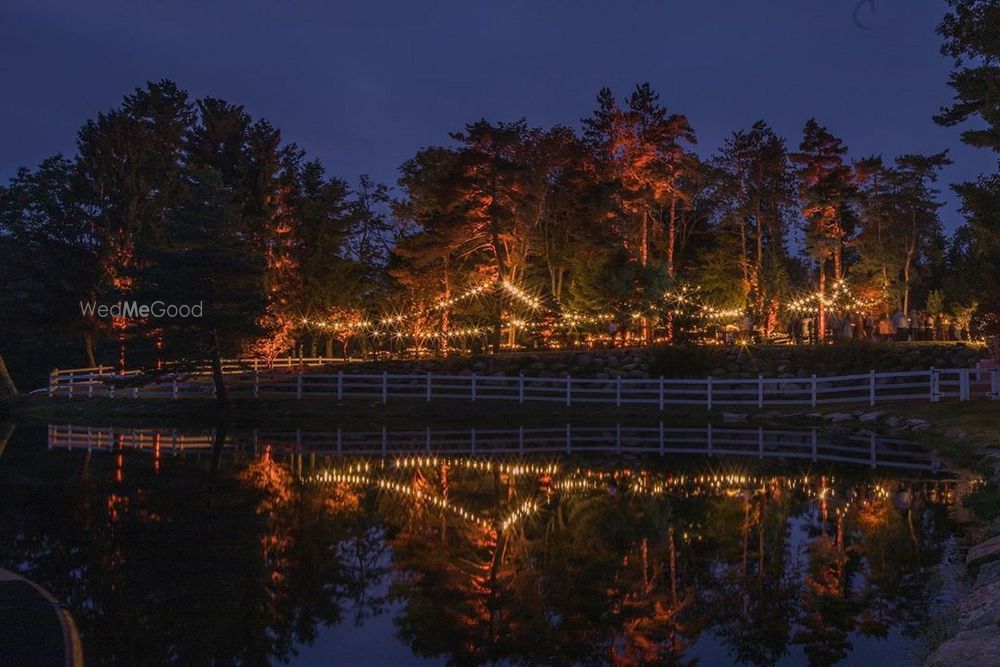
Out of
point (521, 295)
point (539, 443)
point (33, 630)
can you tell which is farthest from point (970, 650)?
point (521, 295)

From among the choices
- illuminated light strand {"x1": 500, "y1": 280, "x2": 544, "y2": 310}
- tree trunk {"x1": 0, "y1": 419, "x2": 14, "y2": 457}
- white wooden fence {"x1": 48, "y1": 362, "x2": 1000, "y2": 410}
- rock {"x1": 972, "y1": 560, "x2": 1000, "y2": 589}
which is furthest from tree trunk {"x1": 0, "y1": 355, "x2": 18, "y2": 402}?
rock {"x1": 972, "y1": 560, "x2": 1000, "y2": 589}

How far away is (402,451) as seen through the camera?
802 inches

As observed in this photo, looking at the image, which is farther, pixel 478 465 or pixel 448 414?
pixel 448 414

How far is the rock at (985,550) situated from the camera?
351 inches

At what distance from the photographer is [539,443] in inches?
870

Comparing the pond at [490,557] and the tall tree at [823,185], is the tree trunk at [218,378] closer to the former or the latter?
the pond at [490,557]

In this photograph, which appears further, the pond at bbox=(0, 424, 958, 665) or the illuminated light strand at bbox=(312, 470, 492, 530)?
the illuminated light strand at bbox=(312, 470, 492, 530)

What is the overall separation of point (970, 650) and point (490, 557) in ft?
16.8

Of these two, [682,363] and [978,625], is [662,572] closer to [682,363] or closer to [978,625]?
[978,625]

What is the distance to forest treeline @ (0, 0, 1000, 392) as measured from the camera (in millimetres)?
41844

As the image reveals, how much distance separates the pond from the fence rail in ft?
4.54

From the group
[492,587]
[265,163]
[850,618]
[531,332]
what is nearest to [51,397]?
[265,163]

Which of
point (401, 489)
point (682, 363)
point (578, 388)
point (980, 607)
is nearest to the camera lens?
point (980, 607)

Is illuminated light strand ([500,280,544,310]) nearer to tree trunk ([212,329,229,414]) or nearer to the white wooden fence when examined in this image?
the white wooden fence
